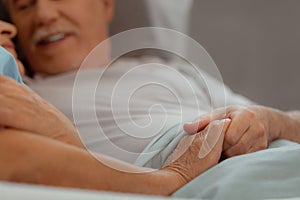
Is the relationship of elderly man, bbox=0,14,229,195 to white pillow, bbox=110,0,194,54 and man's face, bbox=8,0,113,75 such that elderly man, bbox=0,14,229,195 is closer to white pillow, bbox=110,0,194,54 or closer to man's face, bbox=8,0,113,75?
man's face, bbox=8,0,113,75

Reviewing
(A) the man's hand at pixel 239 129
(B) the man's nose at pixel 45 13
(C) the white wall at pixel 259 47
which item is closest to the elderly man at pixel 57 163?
(A) the man's hand at pixel 239 129

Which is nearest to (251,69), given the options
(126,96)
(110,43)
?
(110,43)

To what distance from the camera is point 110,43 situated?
1.57 metres

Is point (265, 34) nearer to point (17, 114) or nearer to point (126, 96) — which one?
point (126, 96)

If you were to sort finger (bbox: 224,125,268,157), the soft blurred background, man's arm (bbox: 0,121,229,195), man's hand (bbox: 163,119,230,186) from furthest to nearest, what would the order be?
the soft blurred background, finger (bbox: 224,125,268,157), man's hand (bbox: 163,119,230,186), man's arm (bbox: 0,121,229,195)

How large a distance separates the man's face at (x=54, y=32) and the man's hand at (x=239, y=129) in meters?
0.52

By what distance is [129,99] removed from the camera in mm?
1314

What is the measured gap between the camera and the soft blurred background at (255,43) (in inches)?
74.5

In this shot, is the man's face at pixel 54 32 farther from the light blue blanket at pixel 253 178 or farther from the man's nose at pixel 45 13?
the light blue blanket at pixel 253 178

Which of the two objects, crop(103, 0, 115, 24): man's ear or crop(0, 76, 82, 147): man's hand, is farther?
crop(103, 0, 115, 24): man's ear

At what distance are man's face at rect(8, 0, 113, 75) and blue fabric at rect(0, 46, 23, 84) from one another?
50 centimetres

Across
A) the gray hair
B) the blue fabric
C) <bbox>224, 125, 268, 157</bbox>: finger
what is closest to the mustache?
the gray hair

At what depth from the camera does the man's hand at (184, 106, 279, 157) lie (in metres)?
1.00

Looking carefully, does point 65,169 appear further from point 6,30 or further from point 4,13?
point 4,13
